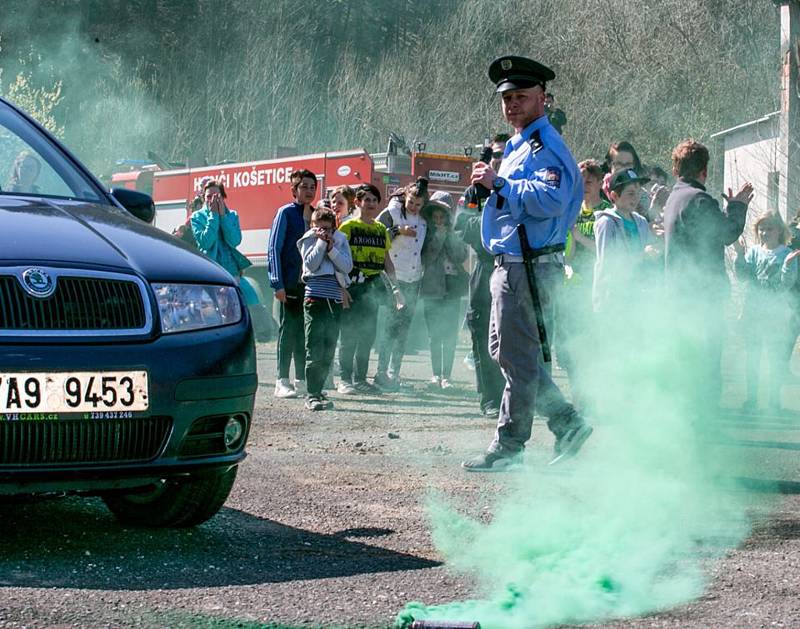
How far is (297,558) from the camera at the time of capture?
15.2 ft

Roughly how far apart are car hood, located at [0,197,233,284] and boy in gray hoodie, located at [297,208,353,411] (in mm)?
4864

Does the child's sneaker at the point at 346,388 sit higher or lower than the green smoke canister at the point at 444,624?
higher

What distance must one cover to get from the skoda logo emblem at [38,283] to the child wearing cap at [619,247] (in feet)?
15.8

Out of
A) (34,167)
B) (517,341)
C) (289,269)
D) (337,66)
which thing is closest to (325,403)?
(289,269)

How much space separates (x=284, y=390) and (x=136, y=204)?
17.6 feet

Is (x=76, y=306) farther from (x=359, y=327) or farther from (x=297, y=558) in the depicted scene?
(x=359, y=327)

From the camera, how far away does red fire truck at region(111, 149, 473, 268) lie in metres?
21.3

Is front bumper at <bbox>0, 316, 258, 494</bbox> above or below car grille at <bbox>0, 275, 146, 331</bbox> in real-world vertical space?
below

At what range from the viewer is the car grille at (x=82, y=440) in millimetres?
4133

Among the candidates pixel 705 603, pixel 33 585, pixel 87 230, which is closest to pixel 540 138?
pixel 87 230

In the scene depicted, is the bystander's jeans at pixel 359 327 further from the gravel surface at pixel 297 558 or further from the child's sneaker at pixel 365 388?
the gravel surface at pixel 297 558

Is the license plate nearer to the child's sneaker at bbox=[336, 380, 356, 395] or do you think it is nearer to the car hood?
the car hood

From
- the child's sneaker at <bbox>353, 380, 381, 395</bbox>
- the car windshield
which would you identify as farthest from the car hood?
the child's sneaker at <bbox>353, 380, 381, 395</bbox>

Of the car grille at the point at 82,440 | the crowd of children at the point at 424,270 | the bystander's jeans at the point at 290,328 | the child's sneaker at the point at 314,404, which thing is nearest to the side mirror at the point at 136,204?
the car grille at the point at 82,440
